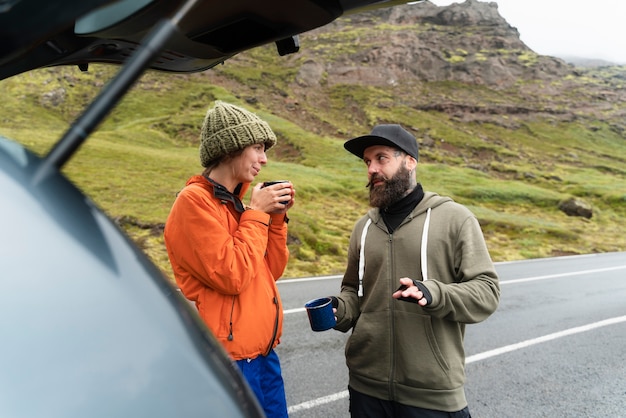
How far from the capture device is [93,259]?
0.60 m

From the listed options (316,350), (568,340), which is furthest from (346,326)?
(568,340)

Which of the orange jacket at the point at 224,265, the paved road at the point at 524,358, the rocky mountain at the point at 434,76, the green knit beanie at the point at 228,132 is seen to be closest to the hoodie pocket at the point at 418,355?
the orange jacket at the point at 224,265

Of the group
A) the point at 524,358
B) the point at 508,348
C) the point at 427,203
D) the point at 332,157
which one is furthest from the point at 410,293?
the point at 332,157

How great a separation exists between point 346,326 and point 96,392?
2160 millimetres

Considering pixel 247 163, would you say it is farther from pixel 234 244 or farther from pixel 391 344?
pixel 391 344

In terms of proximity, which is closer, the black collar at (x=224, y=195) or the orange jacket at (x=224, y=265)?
the orange jacket at (x=224, y=265)

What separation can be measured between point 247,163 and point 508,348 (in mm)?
4665

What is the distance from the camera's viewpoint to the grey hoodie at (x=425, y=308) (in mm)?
2152

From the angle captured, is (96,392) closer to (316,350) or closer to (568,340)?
(316,350)

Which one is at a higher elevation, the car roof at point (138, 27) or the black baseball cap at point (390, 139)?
the car roof at point (138, 27)

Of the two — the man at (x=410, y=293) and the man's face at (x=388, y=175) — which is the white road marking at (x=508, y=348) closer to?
the man at (x=410, y=293)

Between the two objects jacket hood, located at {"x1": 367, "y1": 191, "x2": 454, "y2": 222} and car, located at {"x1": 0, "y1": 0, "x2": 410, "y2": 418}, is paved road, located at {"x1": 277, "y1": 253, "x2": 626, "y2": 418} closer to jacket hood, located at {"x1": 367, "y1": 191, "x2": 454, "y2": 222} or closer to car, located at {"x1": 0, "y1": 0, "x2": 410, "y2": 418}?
jacket hood, located at {"x1": 367, "y1": 191, "x2": 454, "y2": 222}

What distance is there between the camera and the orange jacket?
74.9 inches

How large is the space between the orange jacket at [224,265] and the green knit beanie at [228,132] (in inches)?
6.0
